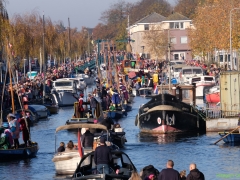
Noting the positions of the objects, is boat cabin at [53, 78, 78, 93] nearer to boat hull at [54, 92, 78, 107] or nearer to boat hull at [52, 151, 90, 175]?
boat hull at [54, 92, 78, 107]

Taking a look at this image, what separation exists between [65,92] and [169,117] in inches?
1062

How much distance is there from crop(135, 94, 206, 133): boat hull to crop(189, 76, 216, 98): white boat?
27.6 metres

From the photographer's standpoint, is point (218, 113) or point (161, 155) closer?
point (161, 155)

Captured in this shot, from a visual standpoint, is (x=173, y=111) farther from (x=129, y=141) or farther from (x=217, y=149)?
(x=217, y=149)

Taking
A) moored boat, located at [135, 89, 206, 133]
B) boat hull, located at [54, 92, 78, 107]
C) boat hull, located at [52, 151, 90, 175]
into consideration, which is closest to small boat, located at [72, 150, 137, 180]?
boat hull, located at [52, 151, 90, 175]

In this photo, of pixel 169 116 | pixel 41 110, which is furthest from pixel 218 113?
pixel 41 110

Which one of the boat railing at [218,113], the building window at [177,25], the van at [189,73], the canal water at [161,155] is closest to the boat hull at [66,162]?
the canal water at [161,155]

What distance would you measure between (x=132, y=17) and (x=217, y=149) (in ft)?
497

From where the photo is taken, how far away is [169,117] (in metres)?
44.1

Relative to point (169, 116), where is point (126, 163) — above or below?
above

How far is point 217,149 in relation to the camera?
3753 cm

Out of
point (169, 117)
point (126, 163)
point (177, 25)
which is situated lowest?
point (169, 117)

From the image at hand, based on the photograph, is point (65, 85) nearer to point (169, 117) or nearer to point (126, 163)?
point (169, 117)

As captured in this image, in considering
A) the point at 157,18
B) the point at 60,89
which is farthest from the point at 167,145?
the point at 157,18
